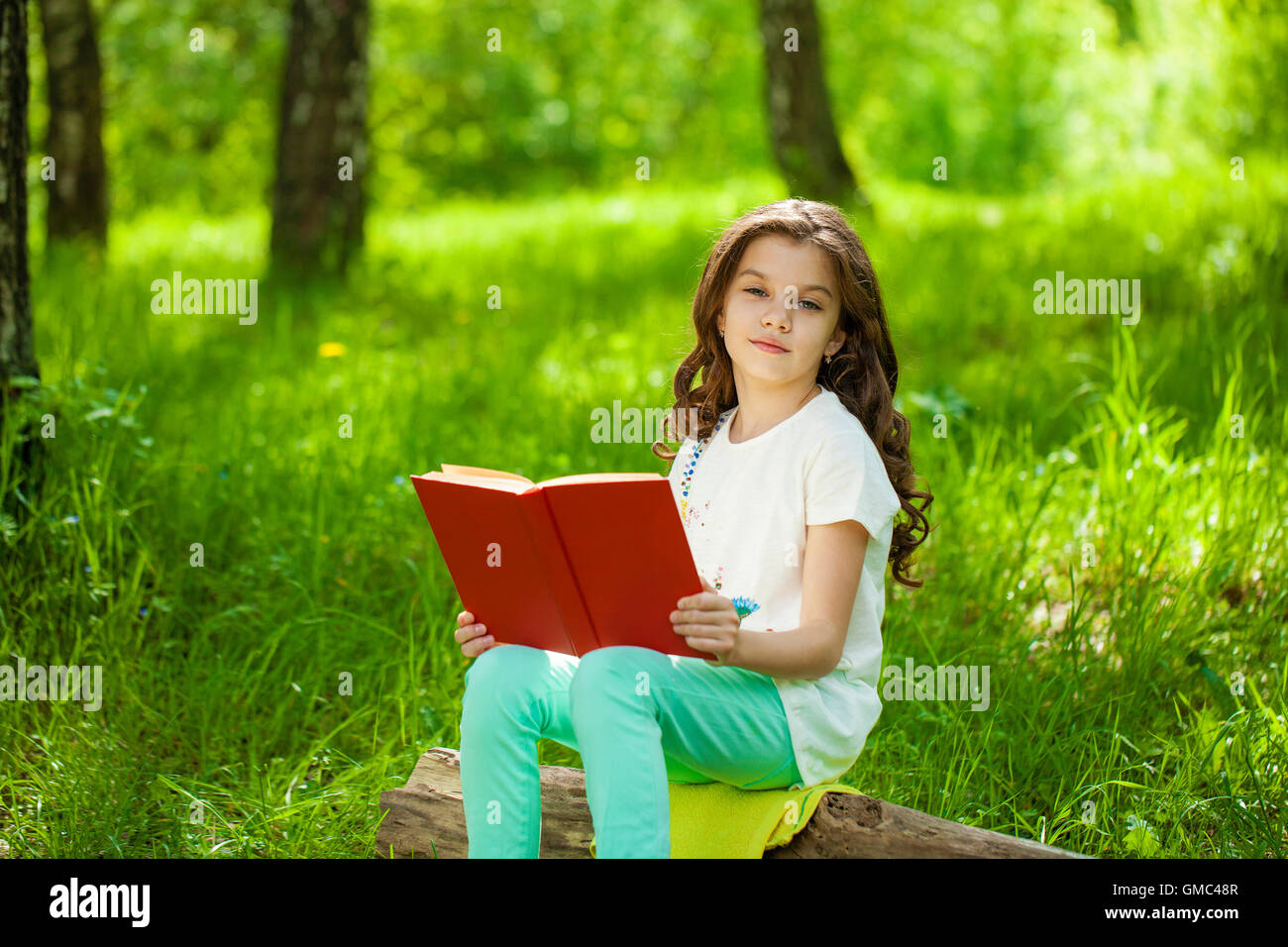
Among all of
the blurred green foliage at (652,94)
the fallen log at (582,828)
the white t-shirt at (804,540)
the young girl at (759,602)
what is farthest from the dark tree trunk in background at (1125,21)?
the fallen log at (582,828)

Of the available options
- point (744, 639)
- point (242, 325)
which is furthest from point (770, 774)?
point (242, 325)

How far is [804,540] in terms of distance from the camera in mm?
2162

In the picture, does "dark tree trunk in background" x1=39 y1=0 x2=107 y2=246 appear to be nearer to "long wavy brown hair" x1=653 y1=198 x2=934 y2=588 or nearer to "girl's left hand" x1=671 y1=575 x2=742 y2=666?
"long wavy brown hair" x1=653 y1=198 x2=934 y2=588

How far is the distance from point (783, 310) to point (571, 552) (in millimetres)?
649

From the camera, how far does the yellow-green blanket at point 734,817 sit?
211 centimetres

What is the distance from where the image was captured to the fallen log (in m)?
2.03

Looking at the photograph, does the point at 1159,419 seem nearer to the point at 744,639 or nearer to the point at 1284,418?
the point at 1284,418

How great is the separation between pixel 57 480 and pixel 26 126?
103 cm

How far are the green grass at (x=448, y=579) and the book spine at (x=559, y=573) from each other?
0.86m

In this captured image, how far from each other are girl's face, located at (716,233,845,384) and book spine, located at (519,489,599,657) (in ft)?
1.85

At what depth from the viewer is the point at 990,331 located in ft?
17.5

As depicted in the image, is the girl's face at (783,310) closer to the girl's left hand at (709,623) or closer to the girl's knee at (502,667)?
the girl's left hand at (709,623)

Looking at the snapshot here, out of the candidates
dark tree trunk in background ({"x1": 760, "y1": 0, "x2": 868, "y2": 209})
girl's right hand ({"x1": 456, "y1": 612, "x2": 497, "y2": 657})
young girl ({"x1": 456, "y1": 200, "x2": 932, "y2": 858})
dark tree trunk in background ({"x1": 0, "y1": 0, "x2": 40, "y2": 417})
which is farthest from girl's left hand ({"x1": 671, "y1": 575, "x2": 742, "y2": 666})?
dark tree trunk in background ({"x1": 760, "y1": 0, "x2": 868, "y2": 209})

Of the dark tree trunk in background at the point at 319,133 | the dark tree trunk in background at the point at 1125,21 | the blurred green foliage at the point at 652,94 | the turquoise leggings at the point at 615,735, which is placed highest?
the dark tree trunk in background at the point at 1125,21
